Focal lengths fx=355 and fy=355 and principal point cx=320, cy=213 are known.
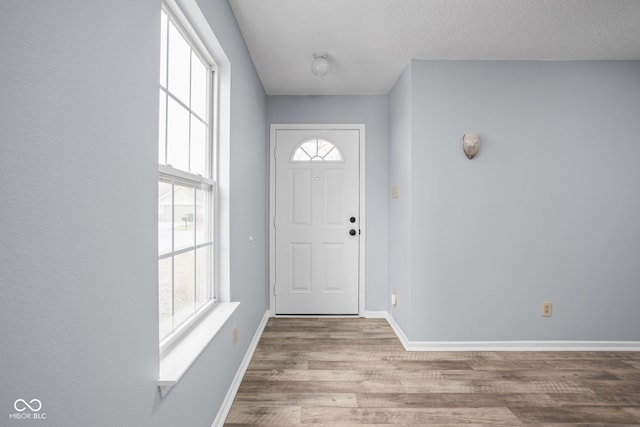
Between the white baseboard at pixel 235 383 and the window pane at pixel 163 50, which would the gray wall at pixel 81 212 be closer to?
the window pane at pixel 163 50

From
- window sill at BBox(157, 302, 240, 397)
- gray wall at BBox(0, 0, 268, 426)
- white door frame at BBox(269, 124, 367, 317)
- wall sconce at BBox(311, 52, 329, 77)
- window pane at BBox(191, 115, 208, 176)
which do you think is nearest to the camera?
gray wall at BBox(0, 0, 268, 426)

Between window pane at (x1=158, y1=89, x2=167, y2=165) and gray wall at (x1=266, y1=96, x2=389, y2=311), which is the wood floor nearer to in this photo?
gray wall at (x1=266, y1=96, x2=389, y2=311)

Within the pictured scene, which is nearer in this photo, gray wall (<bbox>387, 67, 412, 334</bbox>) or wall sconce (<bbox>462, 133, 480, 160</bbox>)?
wall sconce (<bbox>462, 133, 480, 160</bbox>)

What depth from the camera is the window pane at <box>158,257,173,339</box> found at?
55.1 inches

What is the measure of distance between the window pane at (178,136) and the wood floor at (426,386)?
1.44 m

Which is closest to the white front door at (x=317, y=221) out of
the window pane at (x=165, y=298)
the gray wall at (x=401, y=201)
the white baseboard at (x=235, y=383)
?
the gray wall at (x=401, y=201)

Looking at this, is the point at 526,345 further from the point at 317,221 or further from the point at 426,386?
the point at 317,221

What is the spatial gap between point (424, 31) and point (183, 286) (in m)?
2.35

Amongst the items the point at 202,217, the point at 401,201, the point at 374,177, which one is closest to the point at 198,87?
the point at 202,217

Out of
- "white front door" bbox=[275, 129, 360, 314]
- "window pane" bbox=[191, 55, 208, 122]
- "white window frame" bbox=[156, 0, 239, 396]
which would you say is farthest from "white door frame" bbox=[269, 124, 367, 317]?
"window pane" bbox=[191, 55, 208, 122]

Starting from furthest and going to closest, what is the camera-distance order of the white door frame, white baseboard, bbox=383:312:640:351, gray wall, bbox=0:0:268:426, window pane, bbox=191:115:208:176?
the white door frame
white baseboard, bbox=383:312:640:351
window pane, bbox=191:115:208:176
gray wall, bbox=0:0:268:426

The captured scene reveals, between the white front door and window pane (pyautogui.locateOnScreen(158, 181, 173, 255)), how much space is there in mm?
2529

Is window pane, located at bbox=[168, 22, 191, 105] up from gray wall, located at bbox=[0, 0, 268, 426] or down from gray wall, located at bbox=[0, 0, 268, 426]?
up

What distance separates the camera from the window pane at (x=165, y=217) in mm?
1383
